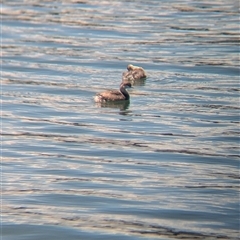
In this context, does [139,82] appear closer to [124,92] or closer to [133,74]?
[133,74]

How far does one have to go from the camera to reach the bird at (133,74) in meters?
17.4

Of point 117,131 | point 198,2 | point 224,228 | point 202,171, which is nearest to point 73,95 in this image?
point 117,131

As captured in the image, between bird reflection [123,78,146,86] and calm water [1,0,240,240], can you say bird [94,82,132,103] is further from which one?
bird reflection [123,78,146,86]

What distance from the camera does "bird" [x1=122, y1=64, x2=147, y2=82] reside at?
17.4 metres

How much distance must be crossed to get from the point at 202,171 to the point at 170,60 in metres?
7.96

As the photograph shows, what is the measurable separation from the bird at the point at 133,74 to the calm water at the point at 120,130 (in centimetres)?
23

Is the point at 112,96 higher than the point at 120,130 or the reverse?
higher

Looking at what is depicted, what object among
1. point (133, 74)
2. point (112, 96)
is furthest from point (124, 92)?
point (133, 74)

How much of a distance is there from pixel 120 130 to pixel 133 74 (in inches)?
136

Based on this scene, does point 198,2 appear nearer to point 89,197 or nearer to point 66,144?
point 66,144

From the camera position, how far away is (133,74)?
57.4 feet

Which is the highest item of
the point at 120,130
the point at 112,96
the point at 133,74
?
the point at 133,74

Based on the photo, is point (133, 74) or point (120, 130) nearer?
point (120, 130)

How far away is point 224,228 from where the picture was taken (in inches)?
391
